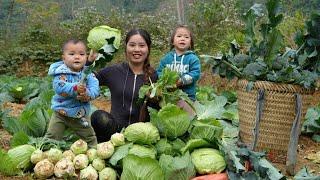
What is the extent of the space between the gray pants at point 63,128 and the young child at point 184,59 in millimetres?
1095

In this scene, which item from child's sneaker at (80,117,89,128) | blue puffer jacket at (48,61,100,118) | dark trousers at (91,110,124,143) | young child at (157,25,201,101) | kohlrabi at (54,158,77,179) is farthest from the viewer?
young child at (157,25,201,101)

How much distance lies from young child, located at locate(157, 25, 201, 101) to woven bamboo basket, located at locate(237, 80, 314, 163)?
1.80ft

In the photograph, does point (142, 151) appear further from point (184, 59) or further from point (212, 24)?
point (212, 24)

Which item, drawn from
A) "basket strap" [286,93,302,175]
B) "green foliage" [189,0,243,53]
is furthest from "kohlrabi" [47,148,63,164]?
"green foliage" [189,0,243,53]

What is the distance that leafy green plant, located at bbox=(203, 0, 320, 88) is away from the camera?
4172mm

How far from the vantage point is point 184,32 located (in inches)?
187

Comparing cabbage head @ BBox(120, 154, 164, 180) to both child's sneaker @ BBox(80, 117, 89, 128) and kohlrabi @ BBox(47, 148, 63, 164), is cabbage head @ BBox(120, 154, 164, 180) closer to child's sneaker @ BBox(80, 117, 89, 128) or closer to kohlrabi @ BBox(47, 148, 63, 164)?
kohlrabi @ BBox(47, 148, 63, 164)

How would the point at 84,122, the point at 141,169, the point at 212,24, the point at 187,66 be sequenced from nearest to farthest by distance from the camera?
1. the point at 141,169
2. the point at 84,122
3. the point at 187,66
4. the point at 212,24

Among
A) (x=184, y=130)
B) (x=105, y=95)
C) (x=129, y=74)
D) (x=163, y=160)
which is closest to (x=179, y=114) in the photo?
(x=184, y=130)

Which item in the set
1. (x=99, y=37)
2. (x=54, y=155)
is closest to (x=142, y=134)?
(x=54, y=155)

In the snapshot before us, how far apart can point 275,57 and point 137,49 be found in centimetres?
113

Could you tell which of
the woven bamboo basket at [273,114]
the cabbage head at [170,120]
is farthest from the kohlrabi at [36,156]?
the woven bamboo basket at [273,114]

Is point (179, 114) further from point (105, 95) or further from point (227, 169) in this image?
point (105, 95)

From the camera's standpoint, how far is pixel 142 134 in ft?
11.9
